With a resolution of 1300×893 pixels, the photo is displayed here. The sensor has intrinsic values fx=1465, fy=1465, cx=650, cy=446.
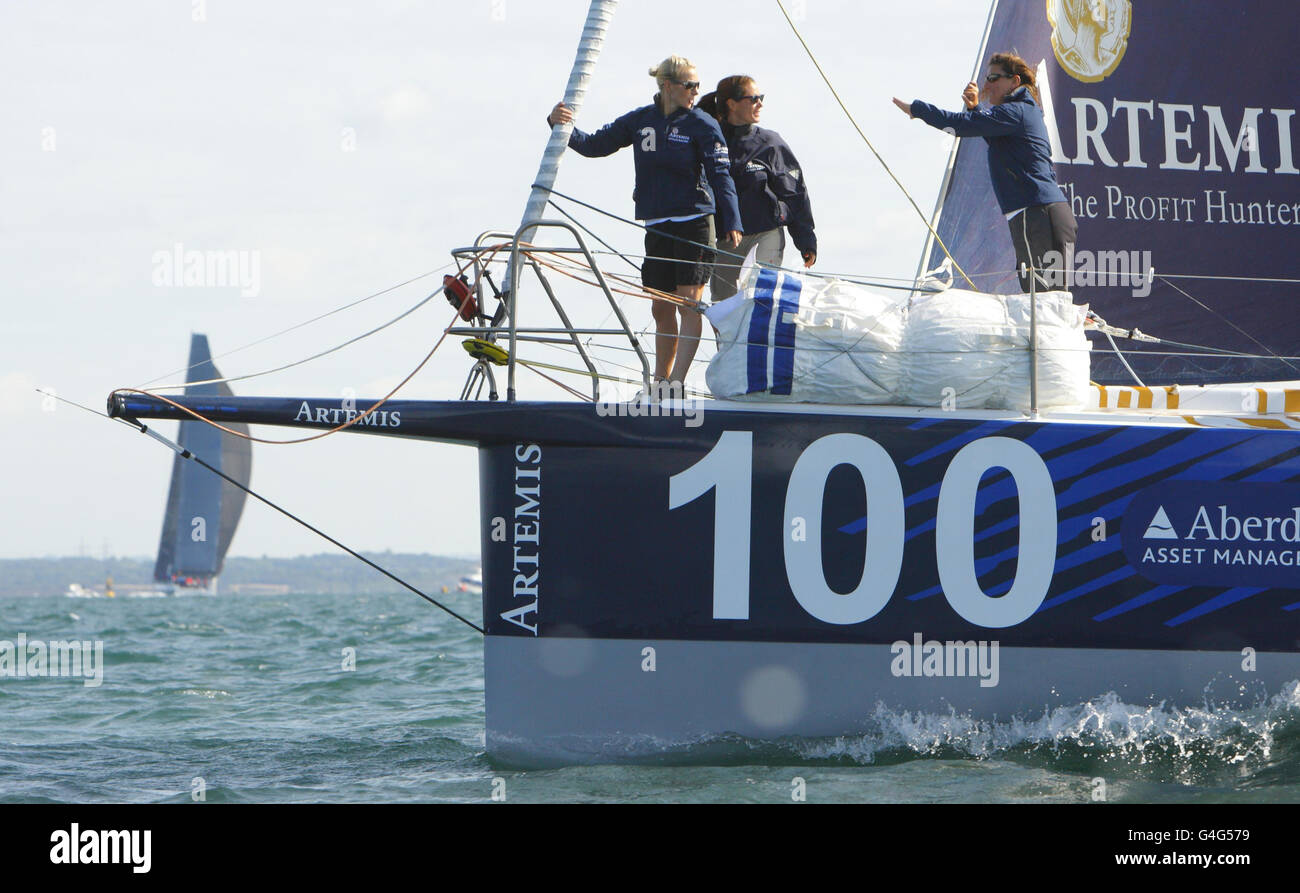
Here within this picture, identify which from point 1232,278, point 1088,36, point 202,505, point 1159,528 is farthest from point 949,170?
point 202,505

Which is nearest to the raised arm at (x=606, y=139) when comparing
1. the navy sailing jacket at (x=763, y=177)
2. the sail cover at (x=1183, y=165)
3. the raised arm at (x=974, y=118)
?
the navy sailing jacket at (x=763, y=177)

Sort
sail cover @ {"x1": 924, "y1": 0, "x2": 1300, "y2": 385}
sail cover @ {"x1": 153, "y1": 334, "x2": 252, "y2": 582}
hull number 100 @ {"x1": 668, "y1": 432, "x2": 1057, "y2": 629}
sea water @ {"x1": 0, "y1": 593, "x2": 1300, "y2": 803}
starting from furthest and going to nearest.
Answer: sail cover @ {"x1": 153, "y1": 334, "x2": 252, "y2": 582}
sail cover @ {"x1": 924, "y1": 0, "x2": 1300, "y2": 385}
hull number 100 @ {"x1": 668, "y1": 432, "x2": 1057, "y2": 629}
sea water @ {"x1": 0, "y1": 593, "x2": 1300, "y2": 803}

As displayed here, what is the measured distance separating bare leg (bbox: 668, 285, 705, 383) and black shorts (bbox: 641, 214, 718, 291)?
32 mm

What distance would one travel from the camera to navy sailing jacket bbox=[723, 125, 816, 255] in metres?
6.02

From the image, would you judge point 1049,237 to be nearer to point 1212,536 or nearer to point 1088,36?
point 1212,536

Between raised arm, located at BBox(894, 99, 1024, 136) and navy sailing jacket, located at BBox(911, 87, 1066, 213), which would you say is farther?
navy sailing jacket, located at BBox(911, 87, 1066, 213)

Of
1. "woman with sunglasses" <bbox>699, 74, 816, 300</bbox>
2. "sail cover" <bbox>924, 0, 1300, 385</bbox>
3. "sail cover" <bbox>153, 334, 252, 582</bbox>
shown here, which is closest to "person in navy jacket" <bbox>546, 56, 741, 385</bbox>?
"woman with sunglasses" <bbox>699, 74, 816, 300</bbox>

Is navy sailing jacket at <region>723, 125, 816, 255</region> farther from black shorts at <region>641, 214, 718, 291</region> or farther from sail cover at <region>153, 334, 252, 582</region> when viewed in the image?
sail cover at <region>153, 334, 252, 582</region>

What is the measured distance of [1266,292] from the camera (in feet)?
23.2
